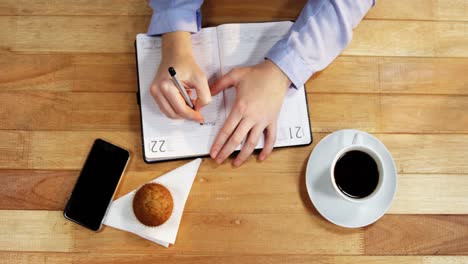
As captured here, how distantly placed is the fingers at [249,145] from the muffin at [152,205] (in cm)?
13

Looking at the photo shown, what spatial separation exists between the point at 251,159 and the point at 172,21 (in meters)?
0.28

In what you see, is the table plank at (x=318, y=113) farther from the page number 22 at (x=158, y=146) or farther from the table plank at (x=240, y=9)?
the table plank at (x=240, y=9)

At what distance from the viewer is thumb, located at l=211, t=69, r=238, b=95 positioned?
2.32 ft

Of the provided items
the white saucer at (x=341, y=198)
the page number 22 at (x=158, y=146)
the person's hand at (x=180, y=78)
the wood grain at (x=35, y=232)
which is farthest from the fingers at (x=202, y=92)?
→ the wood grain at (x=35, y=232)

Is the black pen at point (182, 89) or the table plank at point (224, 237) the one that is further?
the table plank at point (224, 237)

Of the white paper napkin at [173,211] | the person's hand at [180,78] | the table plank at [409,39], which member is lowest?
the white paper napkin at [173,211]

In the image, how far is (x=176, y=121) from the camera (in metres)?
0.72

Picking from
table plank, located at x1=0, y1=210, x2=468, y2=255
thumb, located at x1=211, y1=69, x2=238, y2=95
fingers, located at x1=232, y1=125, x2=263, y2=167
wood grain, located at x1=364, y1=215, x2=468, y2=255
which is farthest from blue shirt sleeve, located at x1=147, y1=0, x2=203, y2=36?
wood grain, located at x1=364, y1=215, x2=468, y2=255

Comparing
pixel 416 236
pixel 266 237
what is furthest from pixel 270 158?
pixel 416 236

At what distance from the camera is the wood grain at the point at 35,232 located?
709 mm

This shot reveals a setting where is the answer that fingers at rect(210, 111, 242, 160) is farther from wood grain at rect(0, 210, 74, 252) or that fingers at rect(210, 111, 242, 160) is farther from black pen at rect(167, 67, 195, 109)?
wood grain at rect(0, 210, 74, 252)

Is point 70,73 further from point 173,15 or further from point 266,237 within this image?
point 266,237

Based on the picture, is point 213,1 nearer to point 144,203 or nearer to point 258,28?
point 258,28

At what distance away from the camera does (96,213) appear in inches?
27.8
